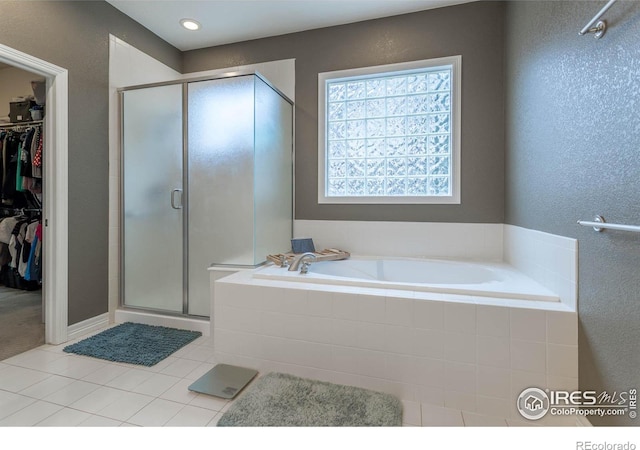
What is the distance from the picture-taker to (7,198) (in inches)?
126

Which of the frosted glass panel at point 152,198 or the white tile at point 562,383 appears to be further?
the frosted glass panel at point 152,198

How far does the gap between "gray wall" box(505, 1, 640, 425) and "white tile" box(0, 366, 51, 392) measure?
9.02 ft

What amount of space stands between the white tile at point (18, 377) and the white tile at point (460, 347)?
2.20m

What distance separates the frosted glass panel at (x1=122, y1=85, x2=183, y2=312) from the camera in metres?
2.50

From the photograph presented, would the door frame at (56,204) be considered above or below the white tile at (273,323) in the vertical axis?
above

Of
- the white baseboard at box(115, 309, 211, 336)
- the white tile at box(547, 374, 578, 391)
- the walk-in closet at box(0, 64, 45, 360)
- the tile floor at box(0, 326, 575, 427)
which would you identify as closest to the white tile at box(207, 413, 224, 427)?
the tile floor at box(0, 326, 575, 427)

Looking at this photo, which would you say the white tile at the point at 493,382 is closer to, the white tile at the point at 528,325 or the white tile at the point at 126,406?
the white tile at the point at 528,325

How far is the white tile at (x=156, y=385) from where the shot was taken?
62.2 inches

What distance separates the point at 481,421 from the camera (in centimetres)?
136

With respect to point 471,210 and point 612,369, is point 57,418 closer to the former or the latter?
point 612,369

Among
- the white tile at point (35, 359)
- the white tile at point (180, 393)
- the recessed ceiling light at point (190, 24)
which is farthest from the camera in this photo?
the recessed ceiling light at point (190, 24)

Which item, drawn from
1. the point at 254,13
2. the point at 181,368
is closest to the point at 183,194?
the point at 181,368

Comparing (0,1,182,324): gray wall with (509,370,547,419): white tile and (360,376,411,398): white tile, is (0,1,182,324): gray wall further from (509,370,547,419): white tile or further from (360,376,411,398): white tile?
(509,370,547,419): white tile

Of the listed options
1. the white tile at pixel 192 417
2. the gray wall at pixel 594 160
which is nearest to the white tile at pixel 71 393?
the white tile at pixel 192 417
